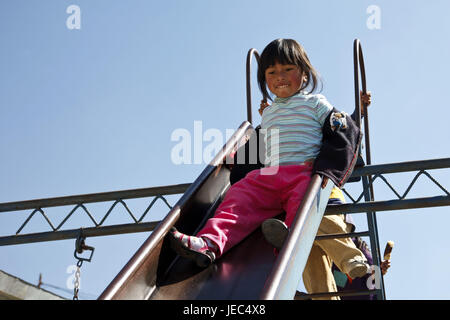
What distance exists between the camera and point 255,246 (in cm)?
345

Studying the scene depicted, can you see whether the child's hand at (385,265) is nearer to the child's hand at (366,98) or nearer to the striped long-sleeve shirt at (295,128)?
the child's hand at (366,98)

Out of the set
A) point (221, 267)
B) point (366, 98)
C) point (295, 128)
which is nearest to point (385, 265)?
point (366, 98)

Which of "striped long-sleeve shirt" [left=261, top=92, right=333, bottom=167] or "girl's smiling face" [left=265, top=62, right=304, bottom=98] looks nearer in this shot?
"striped long-sleeve shirt" [left=261, top=92, right=333, bottom=167]

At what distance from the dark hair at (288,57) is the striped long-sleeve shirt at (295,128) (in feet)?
0.54

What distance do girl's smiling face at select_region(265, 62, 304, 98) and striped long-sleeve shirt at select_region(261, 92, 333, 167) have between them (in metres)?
0.08

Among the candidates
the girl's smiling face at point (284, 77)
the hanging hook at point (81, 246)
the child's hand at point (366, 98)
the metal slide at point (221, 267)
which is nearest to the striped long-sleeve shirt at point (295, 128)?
the girl's smiling face at point (284, 77)

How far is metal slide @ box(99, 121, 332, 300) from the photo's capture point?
107 inches

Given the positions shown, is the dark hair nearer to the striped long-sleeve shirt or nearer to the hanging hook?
the striped long-sleeve shirt

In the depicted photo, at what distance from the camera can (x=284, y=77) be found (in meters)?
4.07

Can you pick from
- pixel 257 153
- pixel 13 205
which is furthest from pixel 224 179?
pixel 13 205

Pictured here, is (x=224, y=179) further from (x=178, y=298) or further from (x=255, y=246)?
(x=178, y=298)

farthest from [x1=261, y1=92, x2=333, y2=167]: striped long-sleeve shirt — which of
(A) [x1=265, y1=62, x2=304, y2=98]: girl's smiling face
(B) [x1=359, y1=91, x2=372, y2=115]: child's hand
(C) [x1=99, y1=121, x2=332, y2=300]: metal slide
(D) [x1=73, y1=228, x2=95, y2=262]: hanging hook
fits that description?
(D) [x1=73, y1=228, x2=95, y2=262]: hanging hook

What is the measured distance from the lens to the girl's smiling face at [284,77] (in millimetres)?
4066

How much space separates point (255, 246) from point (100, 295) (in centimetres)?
110
